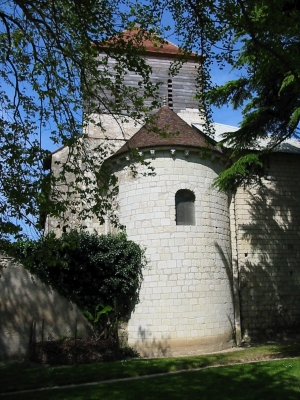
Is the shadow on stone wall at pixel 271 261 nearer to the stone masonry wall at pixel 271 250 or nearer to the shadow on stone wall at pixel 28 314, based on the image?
the stone masonry wall at pixel 271 250

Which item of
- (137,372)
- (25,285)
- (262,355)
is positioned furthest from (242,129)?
(25,285)

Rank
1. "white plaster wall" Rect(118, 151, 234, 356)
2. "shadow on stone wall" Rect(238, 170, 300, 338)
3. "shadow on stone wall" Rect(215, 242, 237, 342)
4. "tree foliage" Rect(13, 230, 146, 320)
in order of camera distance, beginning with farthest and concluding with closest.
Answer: "shadow on stone wall" Rect(238, 170, 300, 338) → "shadow on stone wall" Rect(215, 242, 237, 342) → "tree foliage" Rect(13, 230, 146, 320) → "white plaster wall" Rect(118, 151, 234, 356)

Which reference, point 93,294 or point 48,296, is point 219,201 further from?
point 48,296

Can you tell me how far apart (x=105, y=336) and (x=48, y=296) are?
1898mm

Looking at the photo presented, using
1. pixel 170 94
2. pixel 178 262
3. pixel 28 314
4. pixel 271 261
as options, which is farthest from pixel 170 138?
pixel 170 94

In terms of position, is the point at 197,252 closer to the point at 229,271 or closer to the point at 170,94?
the point at 229,271

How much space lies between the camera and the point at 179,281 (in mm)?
11500

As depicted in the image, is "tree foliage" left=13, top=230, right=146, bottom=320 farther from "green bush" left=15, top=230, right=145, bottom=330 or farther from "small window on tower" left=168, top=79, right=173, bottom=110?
"small window on tower" left=168, top=79, right=173, bottom=110

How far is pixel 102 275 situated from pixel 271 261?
6388 mm

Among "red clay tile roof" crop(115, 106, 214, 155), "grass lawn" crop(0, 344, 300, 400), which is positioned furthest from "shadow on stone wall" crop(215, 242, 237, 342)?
"red clay tile roof" crop(115, 106, 214, 155)

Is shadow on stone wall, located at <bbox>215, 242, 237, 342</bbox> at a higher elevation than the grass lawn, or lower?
higher

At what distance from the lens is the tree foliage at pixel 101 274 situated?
38.0 feet

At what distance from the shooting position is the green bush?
11.6 m

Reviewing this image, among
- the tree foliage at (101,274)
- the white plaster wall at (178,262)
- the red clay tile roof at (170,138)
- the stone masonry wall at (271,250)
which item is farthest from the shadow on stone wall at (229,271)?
the red clay tile roof at (170,138)
